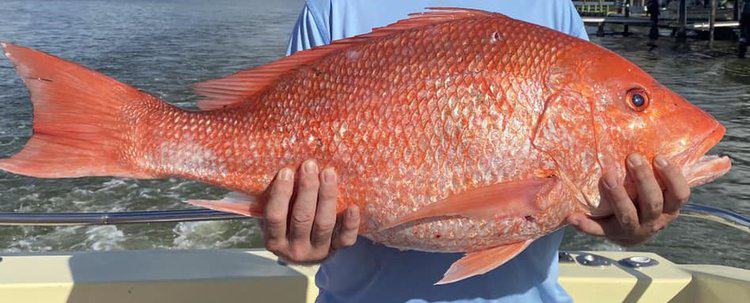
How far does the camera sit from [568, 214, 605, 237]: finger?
4.82 feet

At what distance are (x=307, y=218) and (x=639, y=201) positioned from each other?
72cm

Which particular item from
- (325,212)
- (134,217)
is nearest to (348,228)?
(325,212)

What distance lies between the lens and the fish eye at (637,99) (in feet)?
4.96

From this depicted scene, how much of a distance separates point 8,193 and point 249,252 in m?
5.73

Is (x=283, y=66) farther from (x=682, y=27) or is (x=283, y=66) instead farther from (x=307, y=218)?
(x=682, y=27)

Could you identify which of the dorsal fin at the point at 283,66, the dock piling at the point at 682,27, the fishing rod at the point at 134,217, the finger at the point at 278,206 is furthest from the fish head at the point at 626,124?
the dock piling at the point at 682,27

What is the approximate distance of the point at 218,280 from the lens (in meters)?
2.56

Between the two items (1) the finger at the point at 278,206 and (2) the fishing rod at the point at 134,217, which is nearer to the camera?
(1) the finger at the point at 278,206

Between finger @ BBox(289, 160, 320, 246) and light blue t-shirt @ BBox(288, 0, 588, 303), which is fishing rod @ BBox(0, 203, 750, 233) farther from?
finger @ BBox(289, 160, 320, 246)

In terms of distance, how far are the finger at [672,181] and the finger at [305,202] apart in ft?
2.37

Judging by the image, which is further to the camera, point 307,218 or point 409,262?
point 409,262

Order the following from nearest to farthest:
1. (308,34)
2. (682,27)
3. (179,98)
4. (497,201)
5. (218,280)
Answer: (497,201) → (308,34) → (218,280) → (179,98) → (682,27)

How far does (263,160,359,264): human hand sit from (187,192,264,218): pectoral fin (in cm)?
4

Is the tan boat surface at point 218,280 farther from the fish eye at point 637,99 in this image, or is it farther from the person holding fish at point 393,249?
the fish eye at point 637,99
